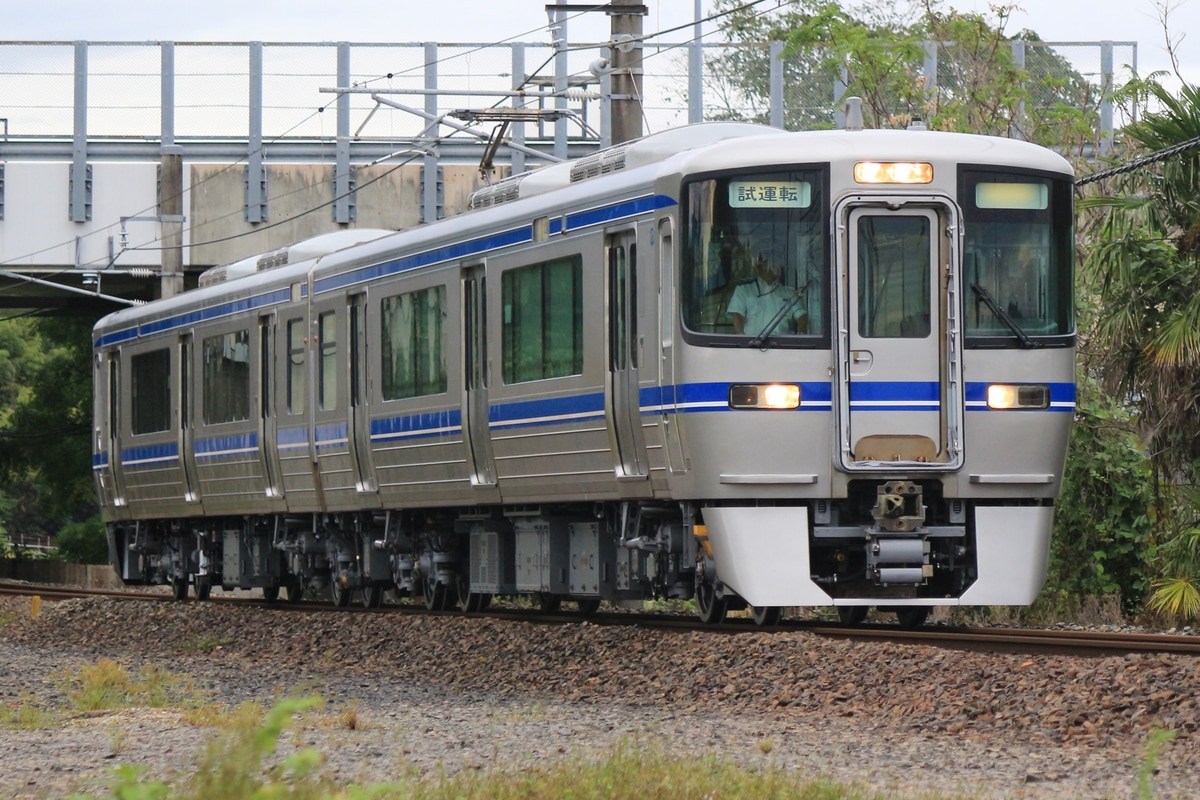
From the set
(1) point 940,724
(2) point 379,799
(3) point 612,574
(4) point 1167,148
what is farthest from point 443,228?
(2) point 379,799

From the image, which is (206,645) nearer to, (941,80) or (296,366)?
(296,366)

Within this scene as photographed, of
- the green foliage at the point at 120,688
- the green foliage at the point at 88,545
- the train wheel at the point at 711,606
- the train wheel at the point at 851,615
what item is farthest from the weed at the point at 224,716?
the green foliage at the point at 88,545

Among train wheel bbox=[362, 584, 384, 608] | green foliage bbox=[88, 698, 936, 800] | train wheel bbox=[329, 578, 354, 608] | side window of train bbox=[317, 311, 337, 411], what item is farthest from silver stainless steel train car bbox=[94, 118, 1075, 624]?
green foliage bbox=[88, 698, 936, 800]

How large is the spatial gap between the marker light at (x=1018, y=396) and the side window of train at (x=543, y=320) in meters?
2.85

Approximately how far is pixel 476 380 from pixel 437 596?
10.8 ft

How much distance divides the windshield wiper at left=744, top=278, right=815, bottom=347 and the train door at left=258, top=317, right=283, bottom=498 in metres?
7.84

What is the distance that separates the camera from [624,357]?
13469 mm

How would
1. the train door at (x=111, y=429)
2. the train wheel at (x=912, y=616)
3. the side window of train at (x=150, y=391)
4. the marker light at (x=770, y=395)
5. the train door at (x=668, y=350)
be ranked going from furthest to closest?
the train door at (x=111, y=429) < the side window of train at (x=150, y=391) < the train wheel at (x=912, y=616) < the train door at (x=668, y=350) < the marker light at (x=770, y=395)

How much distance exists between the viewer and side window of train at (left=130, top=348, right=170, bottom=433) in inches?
870

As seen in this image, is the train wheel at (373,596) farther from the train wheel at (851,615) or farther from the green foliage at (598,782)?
the green foliage at (598,782)

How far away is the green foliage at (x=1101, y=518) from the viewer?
17.8 m

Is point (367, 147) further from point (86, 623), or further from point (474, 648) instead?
point (474, 648)

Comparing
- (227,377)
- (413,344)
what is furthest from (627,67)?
(227,377)

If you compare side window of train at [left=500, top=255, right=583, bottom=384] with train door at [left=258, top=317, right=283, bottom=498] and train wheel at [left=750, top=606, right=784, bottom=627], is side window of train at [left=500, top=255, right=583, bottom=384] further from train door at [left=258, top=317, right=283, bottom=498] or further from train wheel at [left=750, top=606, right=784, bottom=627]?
train door at [left=258, top=317, right=283, bottom=498]
